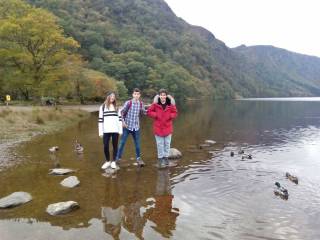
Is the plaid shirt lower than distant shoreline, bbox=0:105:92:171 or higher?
higher

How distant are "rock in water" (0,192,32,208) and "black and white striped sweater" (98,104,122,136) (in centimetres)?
368

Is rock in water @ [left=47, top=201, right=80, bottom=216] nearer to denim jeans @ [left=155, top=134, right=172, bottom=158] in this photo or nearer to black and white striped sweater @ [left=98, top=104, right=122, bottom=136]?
black and white striped sweater @ [left=98, top=104, right=122, bottom=136]

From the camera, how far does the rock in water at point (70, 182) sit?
10.0 meters

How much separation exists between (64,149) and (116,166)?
18.2 feet

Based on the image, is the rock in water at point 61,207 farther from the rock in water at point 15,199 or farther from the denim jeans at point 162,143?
the denim jeans at point 162,143

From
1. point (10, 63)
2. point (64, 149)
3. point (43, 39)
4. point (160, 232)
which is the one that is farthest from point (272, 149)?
point (10, 63)

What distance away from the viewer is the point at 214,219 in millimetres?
7723

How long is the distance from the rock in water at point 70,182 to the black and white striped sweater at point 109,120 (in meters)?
2.06

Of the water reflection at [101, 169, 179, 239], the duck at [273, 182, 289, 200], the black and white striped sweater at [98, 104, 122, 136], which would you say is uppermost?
the black and white striped sweater at [98, 104, 122, 136]

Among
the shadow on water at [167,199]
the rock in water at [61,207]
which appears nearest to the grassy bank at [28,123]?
the shadow on water at [167,199]

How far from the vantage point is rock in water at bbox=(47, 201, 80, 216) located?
7754 millimetres

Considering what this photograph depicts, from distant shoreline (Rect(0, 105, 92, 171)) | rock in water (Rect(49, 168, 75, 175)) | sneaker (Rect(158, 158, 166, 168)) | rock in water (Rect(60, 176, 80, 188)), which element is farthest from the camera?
distant shoreline (Rect(0, 105, 92, 171))

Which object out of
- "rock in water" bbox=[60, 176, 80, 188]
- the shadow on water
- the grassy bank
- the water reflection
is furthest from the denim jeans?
the grassy bank

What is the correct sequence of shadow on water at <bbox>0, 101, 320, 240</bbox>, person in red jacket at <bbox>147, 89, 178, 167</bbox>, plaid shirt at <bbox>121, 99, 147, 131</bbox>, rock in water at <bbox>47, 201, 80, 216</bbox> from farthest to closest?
plaid shirt at <bbox>121, 99, 147, 131</bbox>, person in red jacket at <bbox>147, 89, 178, 167</bbox>, rock in water at <bbox>47, 201, 80, 216</bbox>, shadow on water at <bbox>0, 101, 320, 240</bbox>
